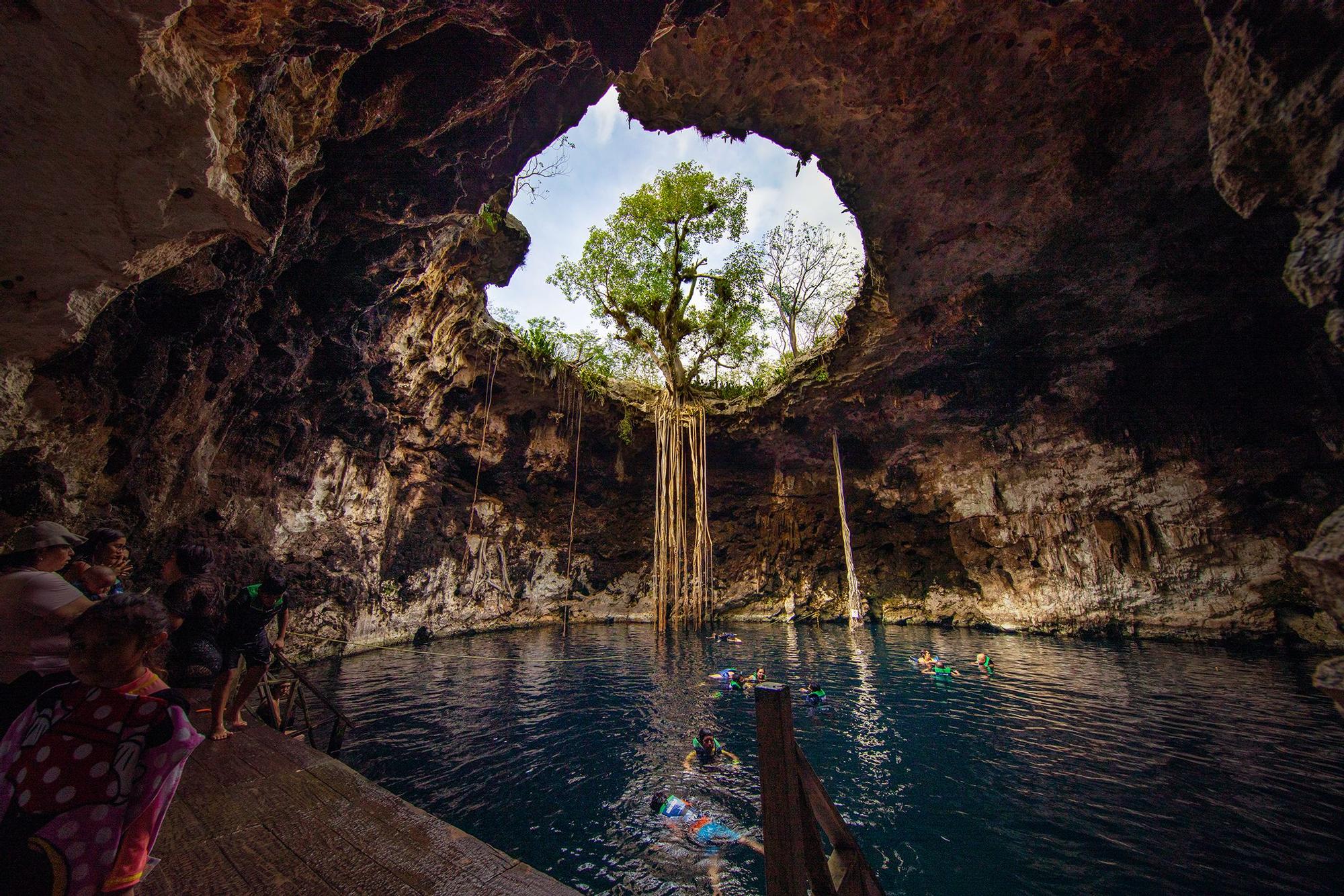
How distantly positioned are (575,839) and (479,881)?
5.23 ft

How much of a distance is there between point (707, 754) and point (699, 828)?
1057 mm

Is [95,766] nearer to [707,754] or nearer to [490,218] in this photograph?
[707,754]

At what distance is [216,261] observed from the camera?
4844 mm

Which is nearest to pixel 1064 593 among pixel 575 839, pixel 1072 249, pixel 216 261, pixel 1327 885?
pixel 1072 249

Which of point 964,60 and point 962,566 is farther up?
point 964,60

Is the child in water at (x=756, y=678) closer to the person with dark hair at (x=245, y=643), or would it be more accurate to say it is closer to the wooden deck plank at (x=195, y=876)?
the person with dark hair at (x=245, y=643)

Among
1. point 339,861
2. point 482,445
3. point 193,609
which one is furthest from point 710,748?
point 482,445

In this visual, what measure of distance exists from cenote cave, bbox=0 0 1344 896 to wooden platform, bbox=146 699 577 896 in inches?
1.0

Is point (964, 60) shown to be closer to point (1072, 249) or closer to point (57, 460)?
point (1072, 249)

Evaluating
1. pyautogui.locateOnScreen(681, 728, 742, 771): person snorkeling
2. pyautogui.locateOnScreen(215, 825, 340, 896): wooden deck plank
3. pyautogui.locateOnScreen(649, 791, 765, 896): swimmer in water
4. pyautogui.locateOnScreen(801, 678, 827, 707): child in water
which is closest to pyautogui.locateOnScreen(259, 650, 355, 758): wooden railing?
pyautogui.locateOnScreen(215, 825, 340, 896): wooden deck plank

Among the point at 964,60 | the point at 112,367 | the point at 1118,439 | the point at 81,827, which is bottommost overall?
the point at 81,827

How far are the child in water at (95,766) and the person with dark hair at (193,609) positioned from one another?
2522mm

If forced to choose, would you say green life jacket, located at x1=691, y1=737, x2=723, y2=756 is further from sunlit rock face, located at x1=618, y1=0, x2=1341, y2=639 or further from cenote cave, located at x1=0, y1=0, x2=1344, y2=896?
sunlit rock face, located at x1=618, y1=0, x2=1341, y2=639

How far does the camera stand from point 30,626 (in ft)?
5.88
